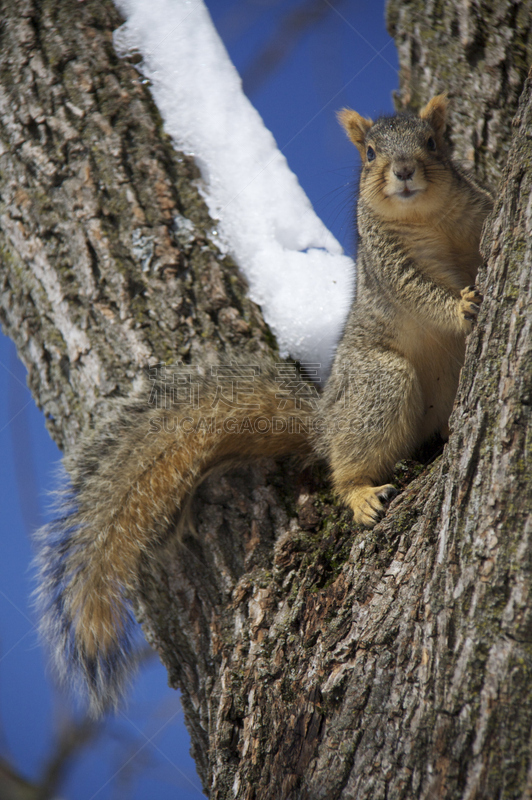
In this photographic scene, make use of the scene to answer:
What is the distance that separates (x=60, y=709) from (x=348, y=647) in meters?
2.14

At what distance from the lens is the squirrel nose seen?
165 cm

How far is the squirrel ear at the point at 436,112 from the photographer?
184 centimetres

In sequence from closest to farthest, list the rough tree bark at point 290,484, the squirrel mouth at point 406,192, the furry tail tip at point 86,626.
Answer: the rough tree bark at point 290,484 < the furry tail tip at point 86,626 < the squirrel mouth at point 406,192

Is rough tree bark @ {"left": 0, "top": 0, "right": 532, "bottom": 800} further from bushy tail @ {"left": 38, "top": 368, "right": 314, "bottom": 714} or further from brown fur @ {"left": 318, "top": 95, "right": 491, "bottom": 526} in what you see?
brown fur @ {"left": 318, "top": 95, "right": 491, "bottom": 526}

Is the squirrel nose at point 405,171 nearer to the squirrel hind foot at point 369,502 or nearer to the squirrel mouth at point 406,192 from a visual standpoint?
the squirrel mouth at point 406,192

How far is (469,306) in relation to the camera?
4.80 feet

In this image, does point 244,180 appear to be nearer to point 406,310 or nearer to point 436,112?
point 436,112

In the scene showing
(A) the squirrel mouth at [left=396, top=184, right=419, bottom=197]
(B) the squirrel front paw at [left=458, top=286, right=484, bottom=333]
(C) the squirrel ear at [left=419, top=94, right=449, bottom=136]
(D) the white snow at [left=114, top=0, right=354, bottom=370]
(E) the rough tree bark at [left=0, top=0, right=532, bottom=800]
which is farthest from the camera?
(D) the white snow at [left=114, top=0, right=354, bottom=370]

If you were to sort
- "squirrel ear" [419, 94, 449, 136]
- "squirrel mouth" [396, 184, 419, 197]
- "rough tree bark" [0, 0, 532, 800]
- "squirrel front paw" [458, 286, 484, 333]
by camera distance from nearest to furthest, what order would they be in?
"rough tree bark" [0, 0, 532, 800]
"squirrel front paw" [458, 286, 484, 333]
"squirrel mouth" [396, 184, 419, 197]
"squirrel ear" [419, 94, 449, 136]

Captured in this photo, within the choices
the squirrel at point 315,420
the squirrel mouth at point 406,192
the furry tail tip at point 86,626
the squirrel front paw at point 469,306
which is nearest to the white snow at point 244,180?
the squirrel at point 315,420

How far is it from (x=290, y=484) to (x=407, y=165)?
3.25 ft

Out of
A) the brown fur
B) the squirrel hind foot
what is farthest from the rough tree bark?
the brown fur

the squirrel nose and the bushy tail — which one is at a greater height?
the squirrel nose

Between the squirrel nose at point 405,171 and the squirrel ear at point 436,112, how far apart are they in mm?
317
